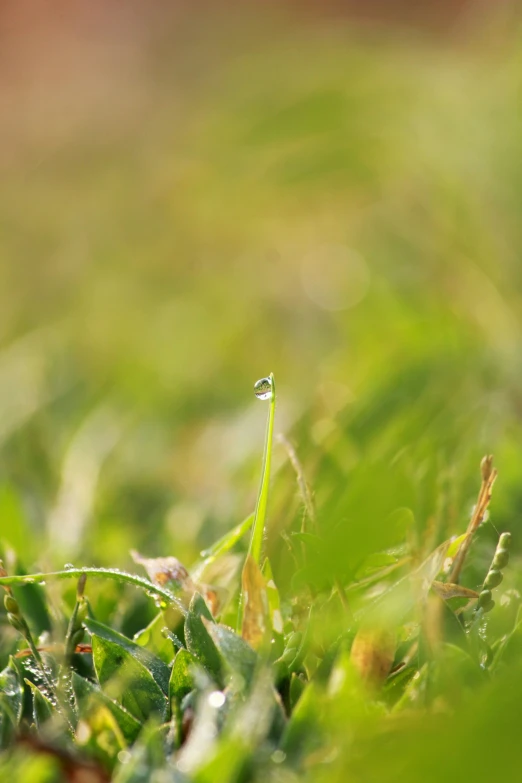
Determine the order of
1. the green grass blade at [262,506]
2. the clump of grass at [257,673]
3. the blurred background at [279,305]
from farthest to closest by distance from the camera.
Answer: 1. the blurred background at [279,305]
2. the green grass blade at [262,506]
3. the clump of grass at [257,673]

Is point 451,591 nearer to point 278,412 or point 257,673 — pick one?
point 257,673

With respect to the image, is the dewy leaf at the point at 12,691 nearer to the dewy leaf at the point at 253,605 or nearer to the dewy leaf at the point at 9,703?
the dewy leaf at the point at 9,703

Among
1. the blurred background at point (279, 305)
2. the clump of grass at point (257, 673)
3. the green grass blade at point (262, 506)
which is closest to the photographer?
the clump of grass at point (257, 673)

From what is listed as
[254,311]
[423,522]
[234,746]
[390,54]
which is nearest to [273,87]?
[390,54]

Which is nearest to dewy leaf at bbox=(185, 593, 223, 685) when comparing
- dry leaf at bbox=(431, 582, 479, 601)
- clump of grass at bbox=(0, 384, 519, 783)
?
clump of grass at bbox=(0, 384, 519, 783)

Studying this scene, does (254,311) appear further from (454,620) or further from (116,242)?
(454,620)

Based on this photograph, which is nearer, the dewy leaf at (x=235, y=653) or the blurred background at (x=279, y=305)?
the dewy leaf at (x=235, y=653)

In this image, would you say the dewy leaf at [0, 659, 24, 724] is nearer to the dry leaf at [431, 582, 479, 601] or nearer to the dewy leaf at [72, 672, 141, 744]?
the dewy leaf at [72, 672, 141, 744]

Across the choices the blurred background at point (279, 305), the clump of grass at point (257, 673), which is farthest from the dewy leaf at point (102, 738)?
the blurred background at point (279, 305)
